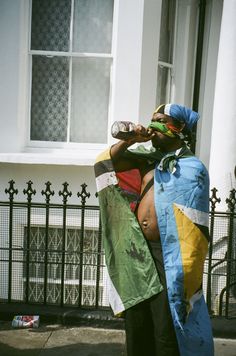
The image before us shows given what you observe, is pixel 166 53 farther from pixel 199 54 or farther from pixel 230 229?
pixel 230 229

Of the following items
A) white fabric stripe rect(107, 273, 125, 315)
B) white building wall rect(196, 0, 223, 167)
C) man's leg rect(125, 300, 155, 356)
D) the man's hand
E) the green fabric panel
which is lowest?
man's leg rect(125, 300, 155, 356)

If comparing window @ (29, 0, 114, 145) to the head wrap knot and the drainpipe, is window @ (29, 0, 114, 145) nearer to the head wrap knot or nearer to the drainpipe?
the drainpipe

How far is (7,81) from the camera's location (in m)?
5.55

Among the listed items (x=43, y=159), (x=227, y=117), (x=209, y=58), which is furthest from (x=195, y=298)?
(x=209, y=58)

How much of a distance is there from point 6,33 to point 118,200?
3.39 metres

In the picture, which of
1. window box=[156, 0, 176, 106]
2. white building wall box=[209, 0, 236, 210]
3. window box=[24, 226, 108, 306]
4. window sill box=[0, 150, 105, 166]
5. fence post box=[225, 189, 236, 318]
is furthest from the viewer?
window box=[156, 0, 176, 106]

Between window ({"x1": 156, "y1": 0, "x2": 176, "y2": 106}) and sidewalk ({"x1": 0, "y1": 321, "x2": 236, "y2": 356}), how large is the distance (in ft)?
10.4

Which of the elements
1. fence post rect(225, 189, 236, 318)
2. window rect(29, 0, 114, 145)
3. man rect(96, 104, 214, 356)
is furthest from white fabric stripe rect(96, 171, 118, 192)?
window rect(29, 0, 114, 145)

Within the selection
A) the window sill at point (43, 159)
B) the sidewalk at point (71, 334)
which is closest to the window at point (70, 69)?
the window sill at point (43, 159)

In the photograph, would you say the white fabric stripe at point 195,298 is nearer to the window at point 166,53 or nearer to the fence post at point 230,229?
the fence post at point 230,229

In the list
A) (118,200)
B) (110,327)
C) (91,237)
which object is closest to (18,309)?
(110,327)

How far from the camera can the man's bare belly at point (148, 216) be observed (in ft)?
9.28

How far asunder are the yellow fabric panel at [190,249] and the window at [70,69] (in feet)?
10.7

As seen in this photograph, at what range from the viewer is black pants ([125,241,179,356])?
275 centimetres
